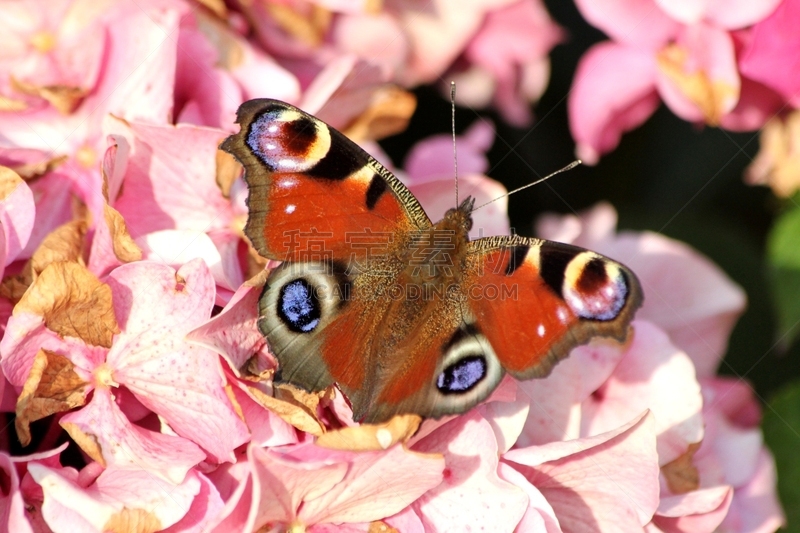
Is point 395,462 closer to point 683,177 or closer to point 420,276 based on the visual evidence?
point 420,276

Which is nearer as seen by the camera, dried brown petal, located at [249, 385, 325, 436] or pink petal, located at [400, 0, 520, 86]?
dried brown petal, located at [249, 385, 325, 436]


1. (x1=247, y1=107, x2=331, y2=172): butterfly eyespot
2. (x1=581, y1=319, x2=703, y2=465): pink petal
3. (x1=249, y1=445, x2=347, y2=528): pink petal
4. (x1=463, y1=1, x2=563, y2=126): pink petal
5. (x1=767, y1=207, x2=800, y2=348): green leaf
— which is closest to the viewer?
(x1=249, y1=445, x2=347, y2=528): pink petal

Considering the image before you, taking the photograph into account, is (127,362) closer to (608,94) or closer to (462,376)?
(462,376)

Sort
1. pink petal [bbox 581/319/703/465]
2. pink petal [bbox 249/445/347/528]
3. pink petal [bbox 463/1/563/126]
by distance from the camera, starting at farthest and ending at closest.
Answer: pink petal [bbox 463/1/563/126]
pink petal [bbox 581/319/703/465]
pink petal [bbox 249/445/347/528]

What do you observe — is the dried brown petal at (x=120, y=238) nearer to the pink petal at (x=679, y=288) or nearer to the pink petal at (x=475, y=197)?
the pink petal at (x=475, y=197)

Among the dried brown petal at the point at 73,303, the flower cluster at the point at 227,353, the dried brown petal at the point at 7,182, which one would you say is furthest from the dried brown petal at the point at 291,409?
the dried brown petal at the point at 7,182

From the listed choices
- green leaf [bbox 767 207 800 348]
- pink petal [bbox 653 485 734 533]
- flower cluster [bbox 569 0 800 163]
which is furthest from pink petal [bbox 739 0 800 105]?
pink petal [bbox 653 485 734 533]

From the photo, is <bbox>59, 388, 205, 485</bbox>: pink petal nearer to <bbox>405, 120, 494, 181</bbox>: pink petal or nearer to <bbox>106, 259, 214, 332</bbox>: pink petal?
<bbox>106, 259, 214, 332</bbox>: pink petal

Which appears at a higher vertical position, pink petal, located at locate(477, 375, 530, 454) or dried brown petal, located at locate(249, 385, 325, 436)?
dried brown petal, located at locate(249, 385, 325, 436)
